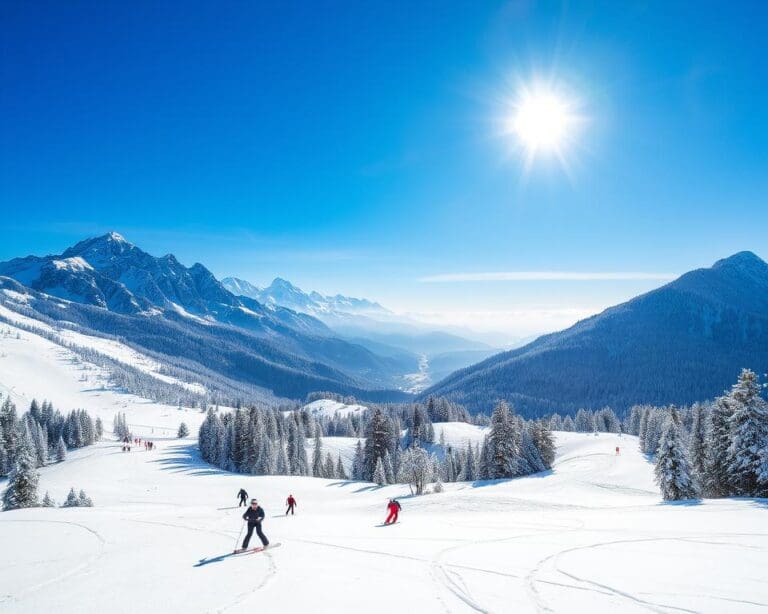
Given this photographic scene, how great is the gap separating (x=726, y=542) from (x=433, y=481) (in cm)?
4169

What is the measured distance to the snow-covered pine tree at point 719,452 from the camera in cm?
3456

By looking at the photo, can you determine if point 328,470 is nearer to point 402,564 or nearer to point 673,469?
point 673,469

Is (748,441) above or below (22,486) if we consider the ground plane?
above

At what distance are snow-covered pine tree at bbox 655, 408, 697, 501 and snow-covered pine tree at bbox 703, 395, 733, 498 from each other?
6.95ft

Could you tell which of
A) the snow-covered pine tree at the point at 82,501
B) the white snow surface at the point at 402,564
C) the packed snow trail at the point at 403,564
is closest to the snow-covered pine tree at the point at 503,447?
the white snow surface at the point at 402,564

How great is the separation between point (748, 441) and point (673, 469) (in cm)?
630

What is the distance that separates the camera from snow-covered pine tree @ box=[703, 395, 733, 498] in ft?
113

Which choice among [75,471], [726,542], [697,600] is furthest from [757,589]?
[75,471]

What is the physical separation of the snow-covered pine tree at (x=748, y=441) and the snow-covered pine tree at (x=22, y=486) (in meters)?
68.4

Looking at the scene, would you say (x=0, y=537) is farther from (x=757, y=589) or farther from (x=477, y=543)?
(x=757, y=589)

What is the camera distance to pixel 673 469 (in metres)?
35.9

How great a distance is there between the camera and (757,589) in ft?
33.0

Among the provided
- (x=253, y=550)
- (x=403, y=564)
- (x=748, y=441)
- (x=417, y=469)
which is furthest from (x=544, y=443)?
(x=253, y=550)

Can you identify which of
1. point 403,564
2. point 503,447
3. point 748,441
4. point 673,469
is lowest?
point 503,447
